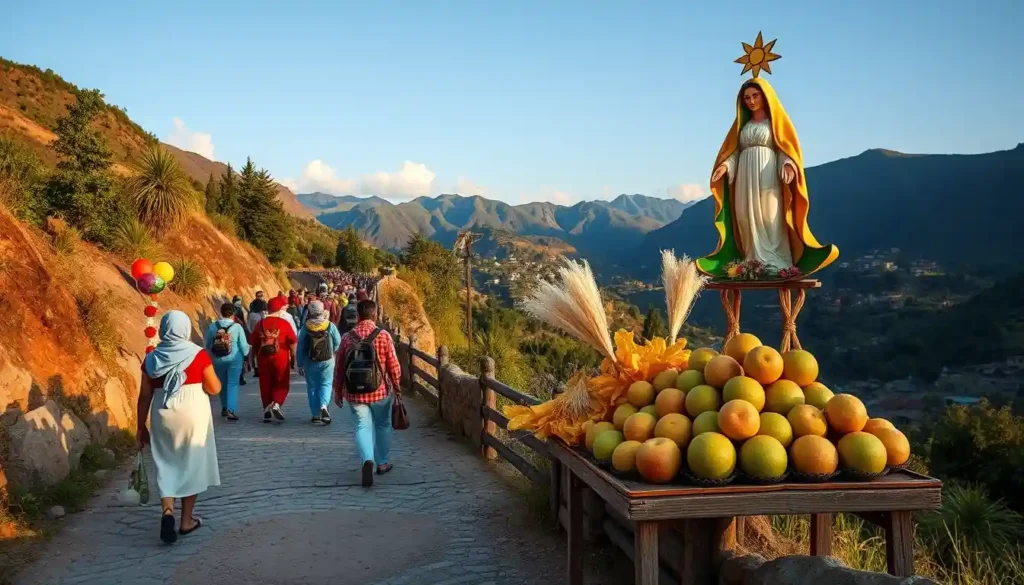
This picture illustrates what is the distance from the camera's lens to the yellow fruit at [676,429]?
296 cm

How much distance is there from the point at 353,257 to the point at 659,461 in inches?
2032

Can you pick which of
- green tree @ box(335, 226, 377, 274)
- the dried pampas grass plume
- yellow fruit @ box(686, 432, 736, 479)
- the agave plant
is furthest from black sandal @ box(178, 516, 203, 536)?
green tree @ box(335, 226, 377, 274)

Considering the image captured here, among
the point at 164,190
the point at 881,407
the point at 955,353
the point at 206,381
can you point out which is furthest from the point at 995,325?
the point at 206,381

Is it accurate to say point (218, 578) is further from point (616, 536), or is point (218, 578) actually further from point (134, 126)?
point (134, 126)

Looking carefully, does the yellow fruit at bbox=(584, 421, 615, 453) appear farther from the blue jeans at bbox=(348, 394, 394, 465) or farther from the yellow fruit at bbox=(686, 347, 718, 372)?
the blue jeans at bbox=(348, 394, 394, 465)

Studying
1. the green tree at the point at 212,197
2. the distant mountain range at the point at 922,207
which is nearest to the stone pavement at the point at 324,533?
the green tree at the point at 212,197

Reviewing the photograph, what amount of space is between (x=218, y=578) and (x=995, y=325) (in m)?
74.0

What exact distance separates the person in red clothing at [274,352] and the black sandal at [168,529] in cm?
459

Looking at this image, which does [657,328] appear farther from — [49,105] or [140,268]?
[49,105]

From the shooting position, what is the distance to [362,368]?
698 cm

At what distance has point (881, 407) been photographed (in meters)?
53.1

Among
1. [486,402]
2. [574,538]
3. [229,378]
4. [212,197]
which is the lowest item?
[574,538]

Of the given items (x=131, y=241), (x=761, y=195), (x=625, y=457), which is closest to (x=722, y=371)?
(x=625, y=457)

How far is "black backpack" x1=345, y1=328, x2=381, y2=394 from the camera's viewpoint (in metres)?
6.96
